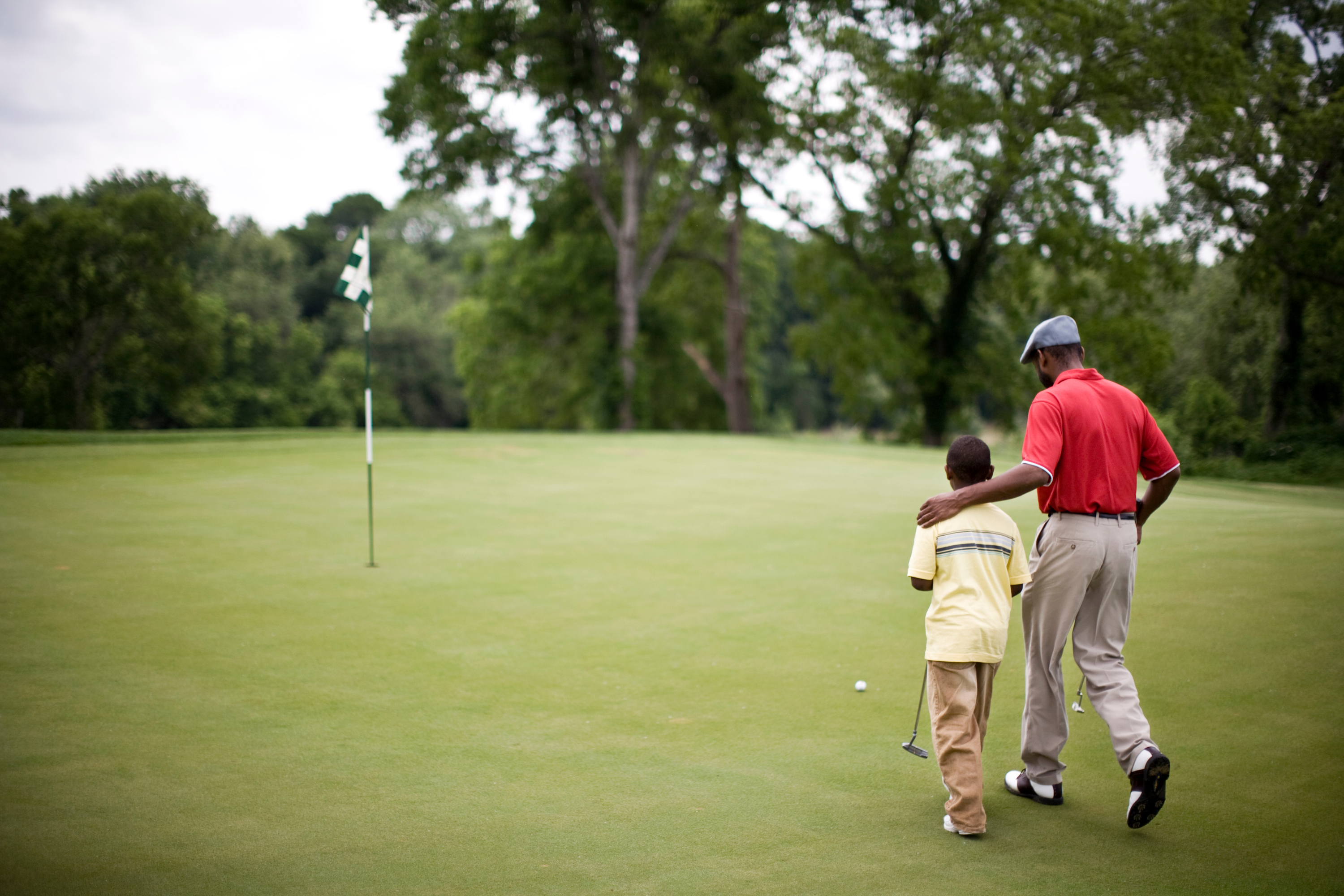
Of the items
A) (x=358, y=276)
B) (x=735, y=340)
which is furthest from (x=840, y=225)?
(x=358, y=276)

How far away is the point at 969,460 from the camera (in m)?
4.54

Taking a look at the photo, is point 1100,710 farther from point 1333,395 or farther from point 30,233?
point 30,233

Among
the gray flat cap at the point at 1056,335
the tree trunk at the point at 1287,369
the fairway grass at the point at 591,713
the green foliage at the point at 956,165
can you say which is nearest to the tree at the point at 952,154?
the green foliage at the point at 956,165

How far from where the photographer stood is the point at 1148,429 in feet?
16.2

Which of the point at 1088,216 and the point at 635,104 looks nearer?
the point at 1088,216

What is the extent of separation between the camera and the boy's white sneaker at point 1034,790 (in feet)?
16.0

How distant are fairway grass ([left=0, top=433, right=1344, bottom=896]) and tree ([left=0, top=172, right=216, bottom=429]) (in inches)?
1291

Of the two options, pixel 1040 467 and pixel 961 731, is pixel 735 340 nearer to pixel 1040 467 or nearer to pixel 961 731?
pixel 1040 467

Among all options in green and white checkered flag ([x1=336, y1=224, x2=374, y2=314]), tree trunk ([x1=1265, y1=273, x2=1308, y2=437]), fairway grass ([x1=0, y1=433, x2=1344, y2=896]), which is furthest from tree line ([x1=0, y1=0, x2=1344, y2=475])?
green and white checkered flag ([x1=336, y1=224, x2=374, y2=314])

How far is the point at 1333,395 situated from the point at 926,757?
32632 mm

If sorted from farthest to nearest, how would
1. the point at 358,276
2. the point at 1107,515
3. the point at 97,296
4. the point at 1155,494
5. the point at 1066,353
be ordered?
the point at 97,296
the point at 358,276
the point at 1155,494
the point at 1066,353
the point at 1107,515

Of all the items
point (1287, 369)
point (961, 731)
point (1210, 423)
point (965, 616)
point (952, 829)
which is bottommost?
point (952, 829)

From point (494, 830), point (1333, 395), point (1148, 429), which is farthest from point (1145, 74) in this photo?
point (494, 830)

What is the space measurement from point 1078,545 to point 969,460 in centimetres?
72
